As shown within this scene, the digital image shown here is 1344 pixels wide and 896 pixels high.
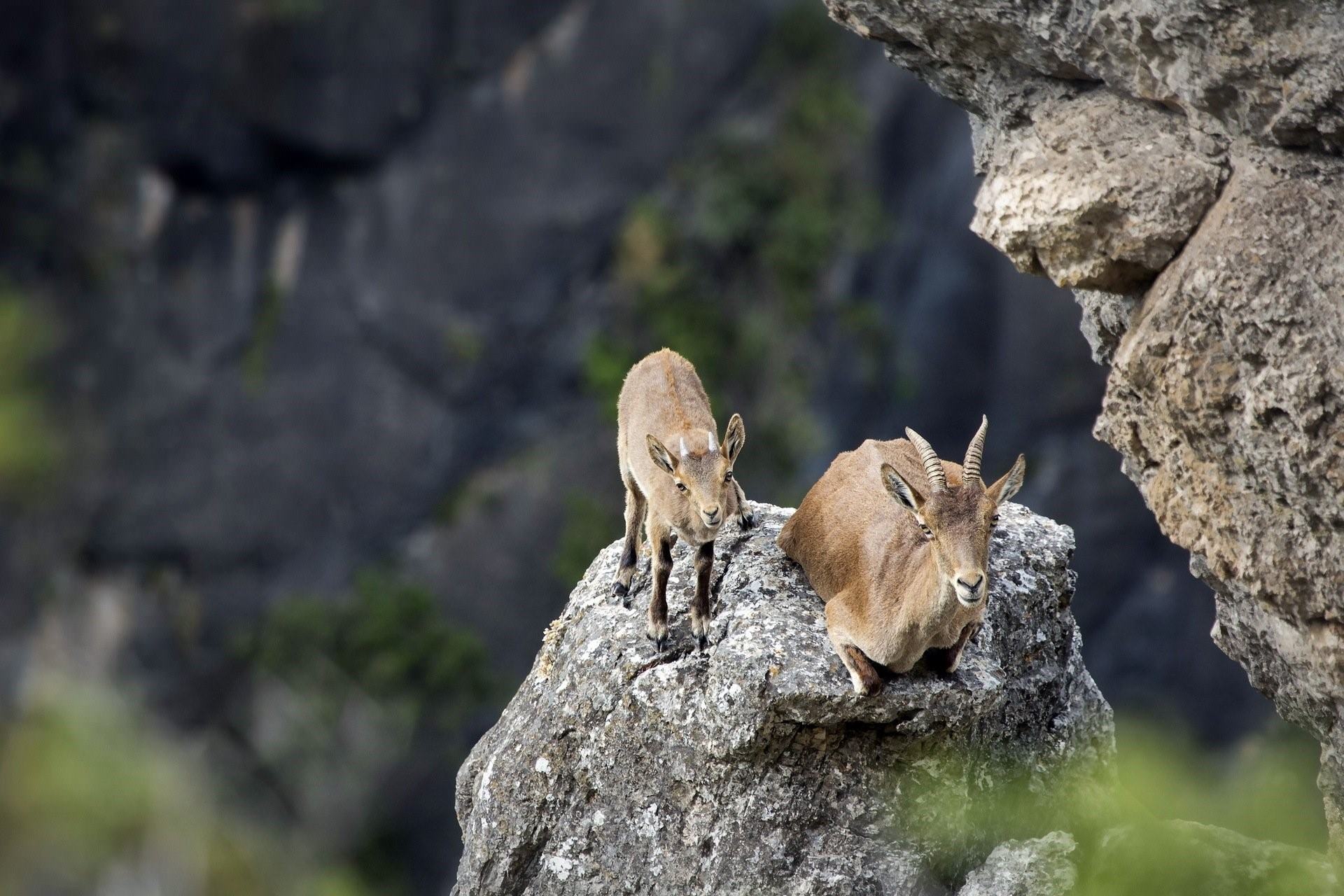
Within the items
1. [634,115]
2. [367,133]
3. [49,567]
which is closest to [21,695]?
[49,567]

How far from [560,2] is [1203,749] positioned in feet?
77.1

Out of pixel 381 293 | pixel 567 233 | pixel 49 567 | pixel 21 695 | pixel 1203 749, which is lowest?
pixel 21 695

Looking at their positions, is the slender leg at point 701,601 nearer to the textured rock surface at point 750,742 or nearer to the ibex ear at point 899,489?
the textured rock surface at point 750,742

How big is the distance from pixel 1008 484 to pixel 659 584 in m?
2.24

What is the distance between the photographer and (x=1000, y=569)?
31.0 feet

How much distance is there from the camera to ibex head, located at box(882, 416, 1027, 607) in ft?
24.7

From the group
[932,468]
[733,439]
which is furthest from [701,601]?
[932,468]

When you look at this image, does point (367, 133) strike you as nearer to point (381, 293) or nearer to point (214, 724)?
point (381, 293)

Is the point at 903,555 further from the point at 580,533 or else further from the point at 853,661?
the point at 580,533

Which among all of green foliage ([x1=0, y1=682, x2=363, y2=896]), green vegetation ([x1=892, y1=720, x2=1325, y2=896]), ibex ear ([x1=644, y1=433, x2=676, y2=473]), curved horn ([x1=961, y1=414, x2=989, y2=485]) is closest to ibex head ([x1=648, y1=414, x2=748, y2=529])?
ibex ear ([x1=644, y1=433, x2=676, y2=473])

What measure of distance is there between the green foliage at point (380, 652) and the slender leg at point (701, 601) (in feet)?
56.5

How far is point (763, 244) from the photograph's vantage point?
88.4 feet

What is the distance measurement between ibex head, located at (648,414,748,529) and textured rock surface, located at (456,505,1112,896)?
71 cm

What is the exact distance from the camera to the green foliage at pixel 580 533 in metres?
25.7
